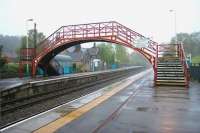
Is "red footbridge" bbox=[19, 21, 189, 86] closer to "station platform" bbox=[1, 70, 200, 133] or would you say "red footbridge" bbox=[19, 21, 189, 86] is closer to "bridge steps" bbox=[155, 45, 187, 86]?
"bridge steps" bbox=[155, 45, 187, 86]

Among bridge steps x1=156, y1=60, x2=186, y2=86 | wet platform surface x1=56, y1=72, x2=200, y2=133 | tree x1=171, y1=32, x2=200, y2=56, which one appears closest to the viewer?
wet platform surface x1=56, y1=72, x2=200, y2=133

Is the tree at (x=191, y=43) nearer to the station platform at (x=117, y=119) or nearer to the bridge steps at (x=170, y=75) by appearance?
the bridge steps at (x=170, y=75)

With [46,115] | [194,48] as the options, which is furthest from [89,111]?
[194,48]

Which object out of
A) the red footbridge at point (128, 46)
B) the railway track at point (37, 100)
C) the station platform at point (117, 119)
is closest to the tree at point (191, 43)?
the red footbridge at point (128, 46)

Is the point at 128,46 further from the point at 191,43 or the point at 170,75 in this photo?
the point at 191,43

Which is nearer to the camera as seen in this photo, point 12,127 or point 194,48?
point 12,127

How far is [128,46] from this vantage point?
90.4 feet

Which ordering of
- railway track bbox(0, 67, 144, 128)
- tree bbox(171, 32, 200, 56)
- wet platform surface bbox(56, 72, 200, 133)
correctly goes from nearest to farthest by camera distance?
wet platform surface bbox(56, 72, 200, 133) < railway track bbox(0, 67, 144, 128) < tree bbox(171, 32, 200, 56)

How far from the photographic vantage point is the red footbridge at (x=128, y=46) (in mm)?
23016

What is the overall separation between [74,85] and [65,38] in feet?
20.3

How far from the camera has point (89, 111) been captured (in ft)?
37.6

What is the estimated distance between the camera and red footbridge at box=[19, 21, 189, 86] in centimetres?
2302

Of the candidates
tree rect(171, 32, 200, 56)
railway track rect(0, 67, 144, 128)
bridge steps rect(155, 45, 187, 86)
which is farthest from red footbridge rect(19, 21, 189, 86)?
tree rect(171, 32, 200, 56)

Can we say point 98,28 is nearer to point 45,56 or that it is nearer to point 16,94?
point 45,56
